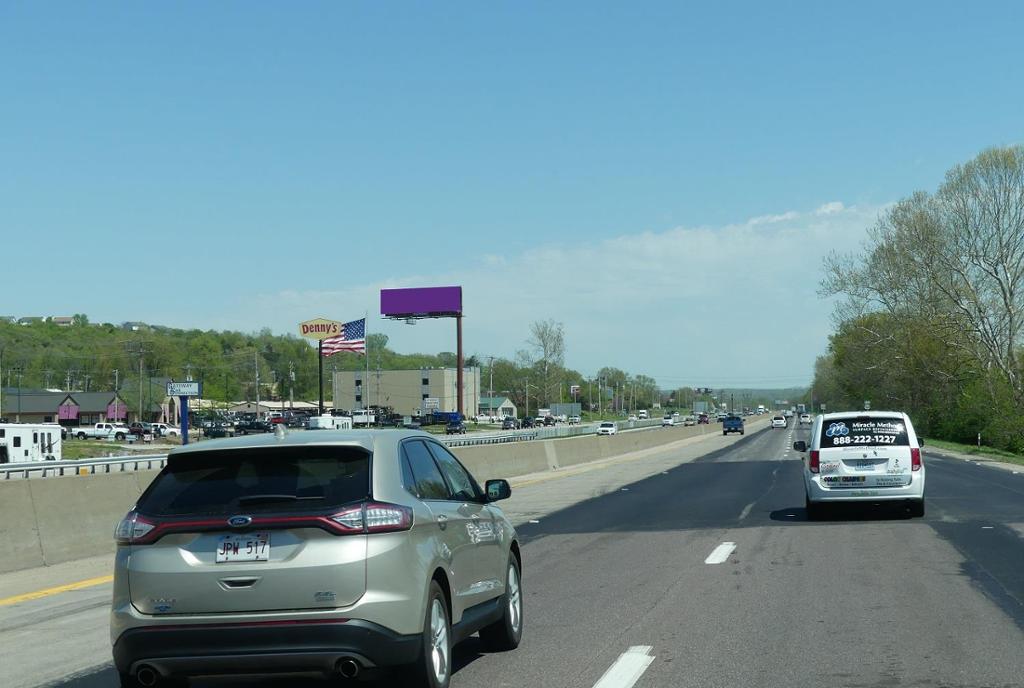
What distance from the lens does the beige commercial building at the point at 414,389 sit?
160125mm

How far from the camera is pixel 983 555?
1398 centimetres

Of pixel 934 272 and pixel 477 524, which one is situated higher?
pixel 934 272

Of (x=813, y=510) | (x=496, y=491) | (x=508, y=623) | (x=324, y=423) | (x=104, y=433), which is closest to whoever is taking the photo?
(x=496, y=491)

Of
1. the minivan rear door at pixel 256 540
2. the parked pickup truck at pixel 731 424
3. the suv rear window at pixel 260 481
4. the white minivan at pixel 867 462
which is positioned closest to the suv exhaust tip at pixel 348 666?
the minivan rear door at pixel 256 540

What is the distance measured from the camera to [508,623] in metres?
8.53

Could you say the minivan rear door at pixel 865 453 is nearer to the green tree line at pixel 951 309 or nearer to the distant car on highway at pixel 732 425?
the green tree line at pixel 951 309

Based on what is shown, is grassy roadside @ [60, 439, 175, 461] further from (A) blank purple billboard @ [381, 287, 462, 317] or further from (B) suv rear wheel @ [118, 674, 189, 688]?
(B) suv rear wheel @ [118, 674, 189, 688]

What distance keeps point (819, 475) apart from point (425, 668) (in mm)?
13690

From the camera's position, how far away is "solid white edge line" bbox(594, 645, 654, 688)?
7.33 m

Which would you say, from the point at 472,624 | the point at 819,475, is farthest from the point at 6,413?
the point at 472,624

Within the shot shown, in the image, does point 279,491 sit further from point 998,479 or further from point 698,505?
point 998,479

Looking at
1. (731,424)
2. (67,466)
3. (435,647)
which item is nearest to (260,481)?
(435,647)

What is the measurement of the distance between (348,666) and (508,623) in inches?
98.0

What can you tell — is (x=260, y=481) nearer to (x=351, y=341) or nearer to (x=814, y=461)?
(x=814, y=461)
